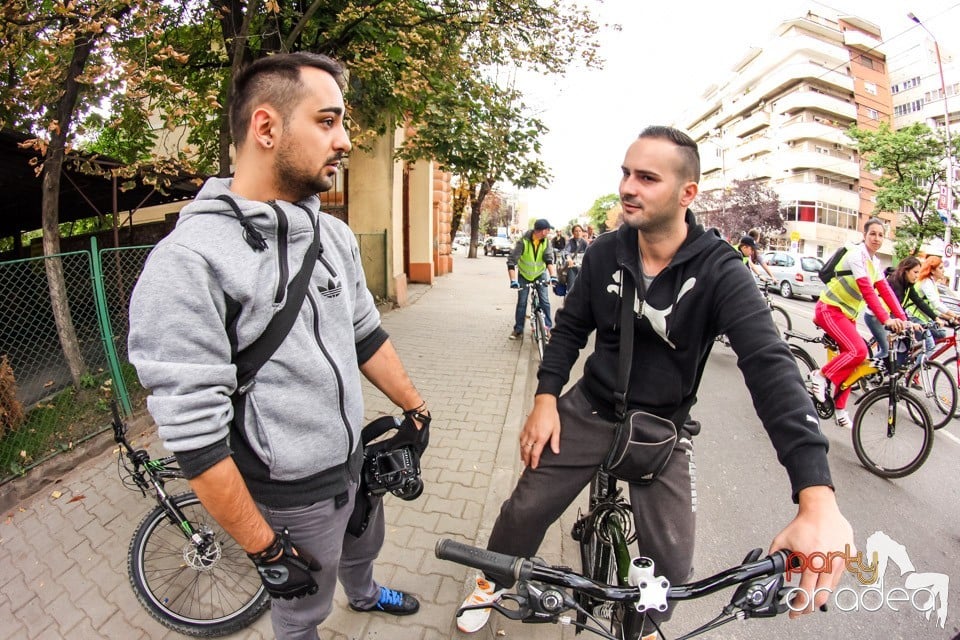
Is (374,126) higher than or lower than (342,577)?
higher

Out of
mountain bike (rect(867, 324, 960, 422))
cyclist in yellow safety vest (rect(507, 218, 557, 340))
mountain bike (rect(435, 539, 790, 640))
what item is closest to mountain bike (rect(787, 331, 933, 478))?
mountain bike (rect(867, 324, 960, 422))

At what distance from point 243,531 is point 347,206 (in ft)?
35.5

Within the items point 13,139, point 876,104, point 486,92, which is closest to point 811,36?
point 876,104

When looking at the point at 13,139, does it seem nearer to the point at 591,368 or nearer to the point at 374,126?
the point at 374,126

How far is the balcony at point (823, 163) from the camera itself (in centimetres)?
4406

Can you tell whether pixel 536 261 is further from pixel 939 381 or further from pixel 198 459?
pixel 198 459

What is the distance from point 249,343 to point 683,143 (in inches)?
61.1

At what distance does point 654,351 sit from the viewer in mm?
1803

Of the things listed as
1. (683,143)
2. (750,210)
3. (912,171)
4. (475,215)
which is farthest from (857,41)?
(683,143)

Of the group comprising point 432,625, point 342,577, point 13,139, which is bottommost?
point 432,625

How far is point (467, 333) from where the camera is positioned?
30.1 ft

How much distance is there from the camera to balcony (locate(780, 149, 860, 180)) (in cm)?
4406

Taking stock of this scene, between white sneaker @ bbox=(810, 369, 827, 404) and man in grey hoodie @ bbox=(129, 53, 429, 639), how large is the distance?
4936 millimetres

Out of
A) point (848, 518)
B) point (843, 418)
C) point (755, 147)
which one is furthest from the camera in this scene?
point (755, 147)
